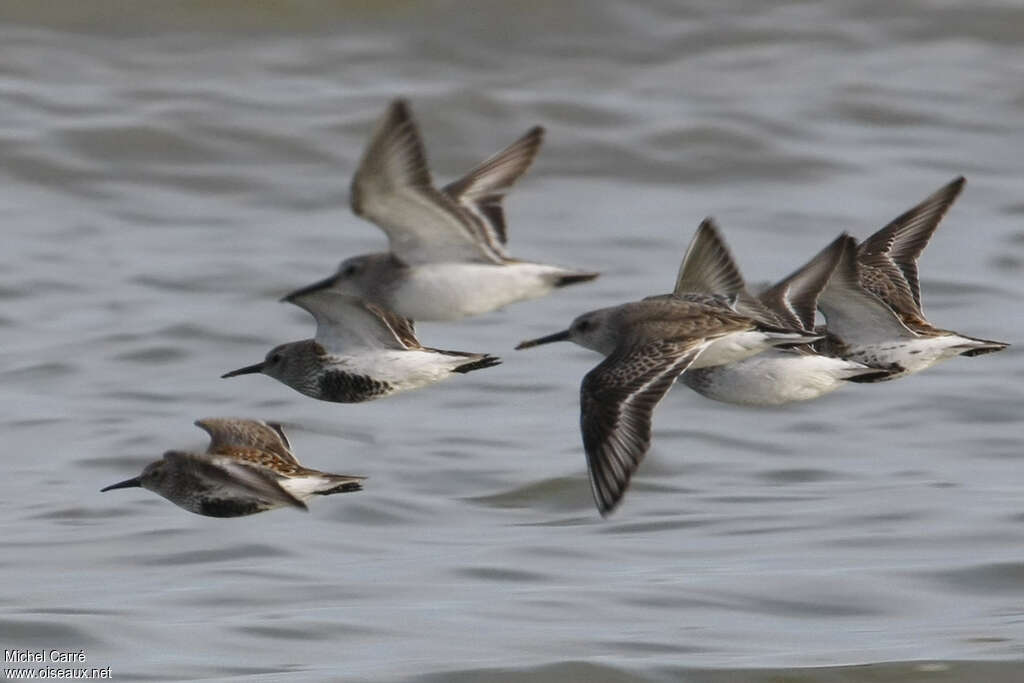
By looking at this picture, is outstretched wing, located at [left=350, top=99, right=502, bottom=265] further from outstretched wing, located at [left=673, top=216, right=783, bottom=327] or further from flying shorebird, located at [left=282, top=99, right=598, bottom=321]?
outstretched wing, located at [left=673, top=216, right=783, bottom=327]

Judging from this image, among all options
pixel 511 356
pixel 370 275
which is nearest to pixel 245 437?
pixel 370 275

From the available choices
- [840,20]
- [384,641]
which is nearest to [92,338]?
[384,641]

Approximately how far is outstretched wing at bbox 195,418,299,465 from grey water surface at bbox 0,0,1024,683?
198 cm

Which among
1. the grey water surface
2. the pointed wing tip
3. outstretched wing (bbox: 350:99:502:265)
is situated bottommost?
the grey water surface

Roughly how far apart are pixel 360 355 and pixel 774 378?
1672 millimetres

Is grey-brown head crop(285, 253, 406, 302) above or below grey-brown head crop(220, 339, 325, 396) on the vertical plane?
above

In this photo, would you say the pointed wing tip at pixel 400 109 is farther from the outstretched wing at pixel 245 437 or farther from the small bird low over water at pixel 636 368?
the outstretched wing at pixel 245 437

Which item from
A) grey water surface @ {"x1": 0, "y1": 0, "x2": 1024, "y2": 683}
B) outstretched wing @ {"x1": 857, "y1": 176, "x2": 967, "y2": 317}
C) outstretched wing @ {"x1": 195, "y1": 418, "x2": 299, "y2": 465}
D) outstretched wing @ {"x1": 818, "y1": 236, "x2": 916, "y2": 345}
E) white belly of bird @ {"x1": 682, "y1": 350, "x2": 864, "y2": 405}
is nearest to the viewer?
outstretched wing @ {"x1": 195, "y1": 418, "x2": 299, "y2": 465}

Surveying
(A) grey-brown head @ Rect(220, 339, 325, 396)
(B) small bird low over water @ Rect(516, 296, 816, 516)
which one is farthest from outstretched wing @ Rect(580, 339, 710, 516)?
(A) grey-brown head @ Rect(220, 339, 325, 396)

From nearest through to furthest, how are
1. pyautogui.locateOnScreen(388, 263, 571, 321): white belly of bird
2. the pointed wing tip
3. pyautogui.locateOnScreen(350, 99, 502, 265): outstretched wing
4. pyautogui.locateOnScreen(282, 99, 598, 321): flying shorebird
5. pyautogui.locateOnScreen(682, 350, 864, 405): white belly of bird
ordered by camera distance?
the pointed wing tip → pyautogui.locateOnScreen(350, 99, 502, 265): outstretched wing → pyautogui.locateOnScreen(282, 99, 598, 321): flying shorebird → pyautogui.locateOnScreen(388, 263, 571, 321): white belly of bird → pyautogui.locateOnScreen(682, 350, 864, 405): white belly of bird

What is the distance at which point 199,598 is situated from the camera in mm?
11852

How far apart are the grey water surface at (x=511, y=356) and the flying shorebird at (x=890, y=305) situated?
6.72 ft

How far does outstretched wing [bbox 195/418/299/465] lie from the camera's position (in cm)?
849

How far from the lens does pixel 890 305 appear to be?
9.30m
